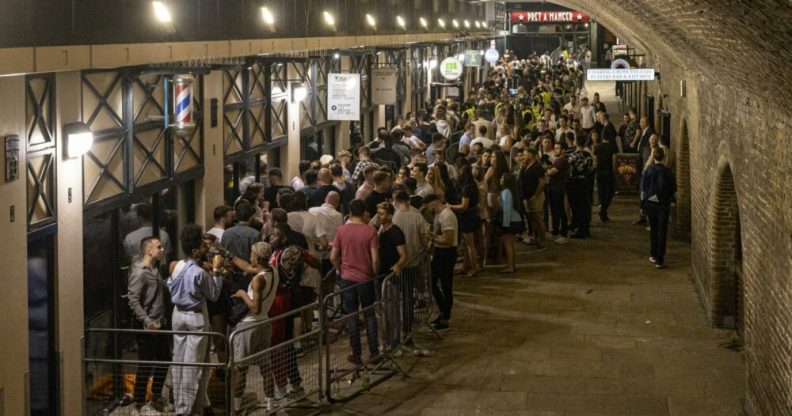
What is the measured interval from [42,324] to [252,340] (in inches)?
70.5

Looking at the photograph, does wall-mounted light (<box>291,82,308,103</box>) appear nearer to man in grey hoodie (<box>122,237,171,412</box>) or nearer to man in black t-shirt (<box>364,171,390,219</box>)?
man in black t-shirt (<box>364,171,390,219</box>)

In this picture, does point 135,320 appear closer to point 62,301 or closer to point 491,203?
point 62,301

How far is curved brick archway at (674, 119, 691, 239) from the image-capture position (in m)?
20.0

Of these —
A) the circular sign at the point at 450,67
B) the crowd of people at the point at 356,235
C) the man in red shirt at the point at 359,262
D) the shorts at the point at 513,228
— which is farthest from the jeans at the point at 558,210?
the circular sign at the point at 450,67

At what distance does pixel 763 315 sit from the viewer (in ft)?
33.7

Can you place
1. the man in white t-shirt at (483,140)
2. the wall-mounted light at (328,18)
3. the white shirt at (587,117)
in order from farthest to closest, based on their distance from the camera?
the white shirt at (587,117) < the wall-mounted light at (328,18) < the man in white t-shirt at (483,140)

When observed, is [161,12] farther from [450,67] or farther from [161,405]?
[450,67]

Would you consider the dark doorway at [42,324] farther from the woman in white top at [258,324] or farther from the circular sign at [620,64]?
the circular sign at [620,64]

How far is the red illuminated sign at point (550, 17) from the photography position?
57156 millimetres

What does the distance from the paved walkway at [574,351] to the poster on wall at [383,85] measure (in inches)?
316

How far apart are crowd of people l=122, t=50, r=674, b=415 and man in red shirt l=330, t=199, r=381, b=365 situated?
1cm

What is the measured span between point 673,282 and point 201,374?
833 cm

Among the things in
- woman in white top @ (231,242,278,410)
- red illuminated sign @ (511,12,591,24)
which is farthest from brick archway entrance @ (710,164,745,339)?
red illuminated sign @ (511,12,591,24)

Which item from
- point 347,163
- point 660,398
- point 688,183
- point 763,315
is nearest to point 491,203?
point 347,163
